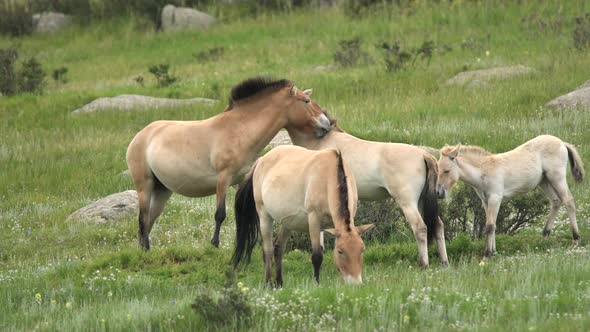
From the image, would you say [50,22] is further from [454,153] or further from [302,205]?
[302,205]

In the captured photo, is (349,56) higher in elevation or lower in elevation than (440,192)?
lower

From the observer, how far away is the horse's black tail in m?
11.0

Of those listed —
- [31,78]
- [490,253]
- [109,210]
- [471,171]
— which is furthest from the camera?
[31,78]

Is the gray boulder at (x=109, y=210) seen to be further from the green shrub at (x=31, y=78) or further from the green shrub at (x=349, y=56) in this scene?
the green shrub at (x=349, y=56)

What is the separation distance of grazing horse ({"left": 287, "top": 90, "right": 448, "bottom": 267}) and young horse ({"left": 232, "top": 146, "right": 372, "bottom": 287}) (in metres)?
0.88

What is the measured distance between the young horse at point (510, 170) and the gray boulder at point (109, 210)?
5.79m

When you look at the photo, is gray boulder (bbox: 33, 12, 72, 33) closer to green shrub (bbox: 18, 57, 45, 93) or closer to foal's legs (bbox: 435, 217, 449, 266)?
green shrub (bbox: 18, 57, 45, 93)

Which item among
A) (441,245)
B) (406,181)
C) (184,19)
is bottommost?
(184,19)

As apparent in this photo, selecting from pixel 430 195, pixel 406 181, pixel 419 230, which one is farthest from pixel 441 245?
pixel 406 181

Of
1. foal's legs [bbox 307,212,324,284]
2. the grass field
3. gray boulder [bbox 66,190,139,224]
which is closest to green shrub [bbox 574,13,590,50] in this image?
the grass field

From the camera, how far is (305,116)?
470 inches

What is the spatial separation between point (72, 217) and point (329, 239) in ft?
15.5

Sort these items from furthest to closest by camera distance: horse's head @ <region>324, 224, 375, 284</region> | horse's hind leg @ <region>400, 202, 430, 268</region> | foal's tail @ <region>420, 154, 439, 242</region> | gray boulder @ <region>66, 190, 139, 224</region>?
gray boulder @ <region>66, 190, 139, 224</region>, foal's tail @ <region>420, 154, 439, 242</region>, horse's hind leg @ <region>400, 202, 430, 268</region>, horse's head @ <region>324, 224, 375, 284</region>

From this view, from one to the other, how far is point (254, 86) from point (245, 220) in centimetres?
208
